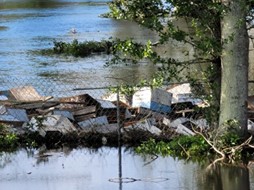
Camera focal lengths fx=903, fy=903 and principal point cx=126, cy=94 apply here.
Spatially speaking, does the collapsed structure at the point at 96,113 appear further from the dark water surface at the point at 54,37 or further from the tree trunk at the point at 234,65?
the dark water surface at the point at 54,37

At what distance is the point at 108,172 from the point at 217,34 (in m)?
2.69

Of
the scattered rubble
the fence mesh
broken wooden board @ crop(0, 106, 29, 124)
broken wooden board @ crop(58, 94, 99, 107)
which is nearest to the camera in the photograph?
the fence mesh

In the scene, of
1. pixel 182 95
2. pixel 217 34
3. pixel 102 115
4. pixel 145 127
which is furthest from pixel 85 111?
pixel 217 34

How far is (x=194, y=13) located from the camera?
13281 mm

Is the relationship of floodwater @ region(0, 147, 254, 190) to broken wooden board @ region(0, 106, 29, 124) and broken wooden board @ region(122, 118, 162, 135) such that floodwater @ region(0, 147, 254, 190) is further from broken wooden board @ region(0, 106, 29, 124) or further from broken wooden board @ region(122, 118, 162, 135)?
broken wooden board @ region(0, 106, 29, 124)

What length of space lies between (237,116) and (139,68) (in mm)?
17076

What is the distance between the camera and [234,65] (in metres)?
13.0

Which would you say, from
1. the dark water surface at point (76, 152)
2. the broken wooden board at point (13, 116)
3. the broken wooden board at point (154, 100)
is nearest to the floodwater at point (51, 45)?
the dark water surface at point (76, 152)

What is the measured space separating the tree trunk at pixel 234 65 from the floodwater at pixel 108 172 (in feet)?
3.26

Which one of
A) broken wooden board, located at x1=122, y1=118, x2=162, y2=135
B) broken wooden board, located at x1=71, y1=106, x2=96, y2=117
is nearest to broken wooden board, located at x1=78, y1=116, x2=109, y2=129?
broken wooden board, located at x1=71, y1=106, x2=96, y2=117

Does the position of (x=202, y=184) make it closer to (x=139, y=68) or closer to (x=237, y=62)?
(x=237, y=62)

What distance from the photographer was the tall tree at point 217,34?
12.9m

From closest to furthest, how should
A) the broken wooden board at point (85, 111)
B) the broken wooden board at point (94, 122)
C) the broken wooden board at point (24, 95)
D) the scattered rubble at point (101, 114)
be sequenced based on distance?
the scattered rubble at point (101, 114) → the broken wooden board at point (94, 122) → the broken wooden board at point (85, 111) → the broken wooden board at point (24, 95)

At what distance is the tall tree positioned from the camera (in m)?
12.9
